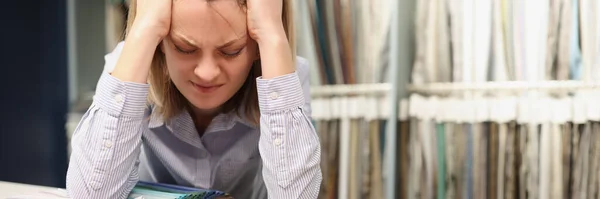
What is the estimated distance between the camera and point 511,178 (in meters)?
1.38

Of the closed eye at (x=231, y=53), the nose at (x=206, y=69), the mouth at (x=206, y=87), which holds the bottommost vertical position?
the mouth at (x=206, y=87)

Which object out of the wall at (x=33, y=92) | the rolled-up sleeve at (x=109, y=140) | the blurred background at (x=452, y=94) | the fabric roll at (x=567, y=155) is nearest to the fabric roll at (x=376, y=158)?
the blurred background at (x=452, y=94)

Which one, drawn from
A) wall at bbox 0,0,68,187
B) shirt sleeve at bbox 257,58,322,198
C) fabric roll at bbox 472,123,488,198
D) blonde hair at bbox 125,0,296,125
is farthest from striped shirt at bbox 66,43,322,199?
wall at bbox 0,0,68,187

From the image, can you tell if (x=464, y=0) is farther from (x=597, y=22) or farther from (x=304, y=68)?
(x=304, y=68)

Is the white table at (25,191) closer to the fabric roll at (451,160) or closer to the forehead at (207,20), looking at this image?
the forehead at (207,20)

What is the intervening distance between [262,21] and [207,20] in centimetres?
9

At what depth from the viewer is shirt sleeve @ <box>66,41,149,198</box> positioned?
2.56ft

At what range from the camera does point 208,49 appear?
758 millimetres

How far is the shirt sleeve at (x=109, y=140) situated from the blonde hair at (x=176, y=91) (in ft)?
0.35

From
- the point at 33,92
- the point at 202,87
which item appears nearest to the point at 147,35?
the point at 202,87

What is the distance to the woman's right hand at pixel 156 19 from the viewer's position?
773 millimetres

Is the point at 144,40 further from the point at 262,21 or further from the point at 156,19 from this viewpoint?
the point at 262,21

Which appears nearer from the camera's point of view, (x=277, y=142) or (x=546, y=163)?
(x=277, y=142)

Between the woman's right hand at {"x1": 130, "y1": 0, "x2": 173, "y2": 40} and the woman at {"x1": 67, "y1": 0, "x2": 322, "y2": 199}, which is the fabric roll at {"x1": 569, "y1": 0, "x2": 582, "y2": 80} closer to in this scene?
the woman at {"x1": 67, "y1": 0, "x2": 322, "y2": 199}
